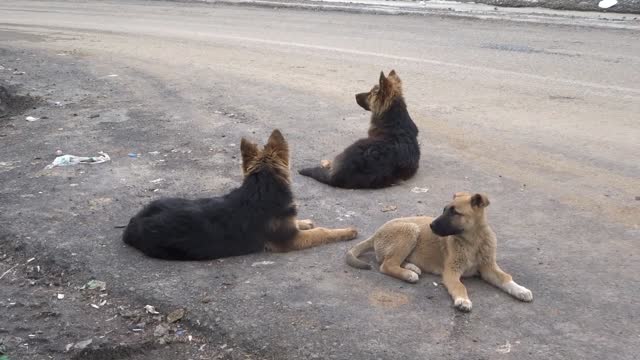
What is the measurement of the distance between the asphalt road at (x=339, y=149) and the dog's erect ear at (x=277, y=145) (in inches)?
35.1

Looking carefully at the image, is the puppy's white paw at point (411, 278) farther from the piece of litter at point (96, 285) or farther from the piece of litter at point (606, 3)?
the piece of litter at point (606, 3)

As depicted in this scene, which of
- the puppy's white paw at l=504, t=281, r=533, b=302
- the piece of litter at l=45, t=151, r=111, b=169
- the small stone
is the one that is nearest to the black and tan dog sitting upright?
the piece of litter at l=45, t=151, r=111, b=169

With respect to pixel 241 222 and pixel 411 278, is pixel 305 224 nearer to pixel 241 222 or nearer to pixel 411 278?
pixel 241 222

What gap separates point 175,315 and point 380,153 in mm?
3557

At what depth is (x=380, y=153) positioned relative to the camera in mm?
7941

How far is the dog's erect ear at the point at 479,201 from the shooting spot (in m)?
5.54

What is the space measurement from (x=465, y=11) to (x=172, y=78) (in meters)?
11.0

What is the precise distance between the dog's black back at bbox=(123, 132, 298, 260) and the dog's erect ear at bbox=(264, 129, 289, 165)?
13 centimetres

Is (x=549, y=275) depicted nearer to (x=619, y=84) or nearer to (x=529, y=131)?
(x=529, y=131)

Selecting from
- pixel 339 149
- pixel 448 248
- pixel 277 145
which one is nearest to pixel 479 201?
pixel 448 248

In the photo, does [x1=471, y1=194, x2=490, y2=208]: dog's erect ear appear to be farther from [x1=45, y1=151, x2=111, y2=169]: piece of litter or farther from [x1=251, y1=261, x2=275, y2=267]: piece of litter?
[x1=45, y1=151, x2=111, y2=169]: piece of litter

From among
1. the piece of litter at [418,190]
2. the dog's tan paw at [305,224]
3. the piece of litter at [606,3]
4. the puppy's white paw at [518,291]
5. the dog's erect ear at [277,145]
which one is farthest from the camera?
the piece of litter at [606,3]

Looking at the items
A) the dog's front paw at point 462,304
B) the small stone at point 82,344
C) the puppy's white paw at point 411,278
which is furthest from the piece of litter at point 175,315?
the dog's front paw at point 462,304

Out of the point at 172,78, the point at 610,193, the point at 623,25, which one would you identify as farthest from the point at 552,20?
the point at 610,193
